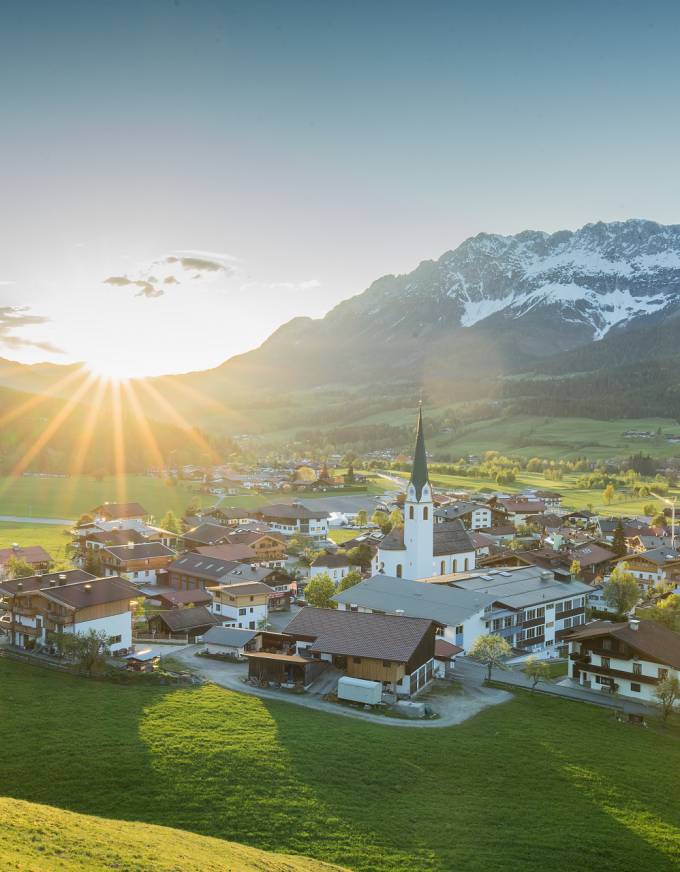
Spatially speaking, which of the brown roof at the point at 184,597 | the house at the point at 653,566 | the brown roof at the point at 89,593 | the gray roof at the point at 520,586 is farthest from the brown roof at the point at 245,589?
the house at the point at 653,566

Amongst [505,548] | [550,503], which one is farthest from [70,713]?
[550,503]

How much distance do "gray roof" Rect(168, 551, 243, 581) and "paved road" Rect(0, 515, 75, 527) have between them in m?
40.2

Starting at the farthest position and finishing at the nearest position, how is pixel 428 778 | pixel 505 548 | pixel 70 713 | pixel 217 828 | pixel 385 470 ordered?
pixel 385 470 < pixel 505 548 < pixel 70 713 < pixel 428 778 < pixel 217 828

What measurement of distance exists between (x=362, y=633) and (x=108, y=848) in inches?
995

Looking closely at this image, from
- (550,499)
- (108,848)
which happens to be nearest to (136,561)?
(108,848)

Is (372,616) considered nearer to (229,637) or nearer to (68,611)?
(229,637)

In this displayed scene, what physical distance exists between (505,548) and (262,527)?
1309 inches

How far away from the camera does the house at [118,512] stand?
10475 cm

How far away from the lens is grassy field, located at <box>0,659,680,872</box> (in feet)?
74.7

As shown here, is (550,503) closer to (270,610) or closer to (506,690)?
(270,610)

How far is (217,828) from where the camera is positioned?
22.3m

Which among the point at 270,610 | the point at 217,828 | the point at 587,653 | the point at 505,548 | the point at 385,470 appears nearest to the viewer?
the point at 217,828

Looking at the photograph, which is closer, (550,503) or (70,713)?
(70,713)

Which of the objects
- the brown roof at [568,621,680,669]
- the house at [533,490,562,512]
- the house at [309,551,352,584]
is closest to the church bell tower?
the house at [309,551,352,584]
